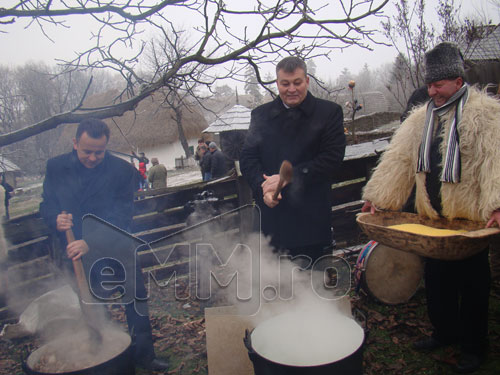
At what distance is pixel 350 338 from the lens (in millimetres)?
2215

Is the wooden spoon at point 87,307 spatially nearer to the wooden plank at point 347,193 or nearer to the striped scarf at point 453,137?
the striped scarf at point 453,137

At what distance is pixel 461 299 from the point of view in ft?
9.00

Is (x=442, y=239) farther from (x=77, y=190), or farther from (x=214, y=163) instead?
(x=214, y=163)

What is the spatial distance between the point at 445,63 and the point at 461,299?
1.73 meters

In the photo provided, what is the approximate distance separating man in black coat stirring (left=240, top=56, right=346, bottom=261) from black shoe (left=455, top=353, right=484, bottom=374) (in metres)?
1.26

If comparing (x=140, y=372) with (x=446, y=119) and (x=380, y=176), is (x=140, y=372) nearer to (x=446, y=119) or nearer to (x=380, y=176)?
(x=380, y=176)

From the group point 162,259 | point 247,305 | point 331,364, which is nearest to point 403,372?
point 247,305

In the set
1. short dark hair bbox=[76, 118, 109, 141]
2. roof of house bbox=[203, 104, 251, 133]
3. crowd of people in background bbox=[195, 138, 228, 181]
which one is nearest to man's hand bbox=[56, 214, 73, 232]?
short dark hair bbox=[76, 118, 109, 141]

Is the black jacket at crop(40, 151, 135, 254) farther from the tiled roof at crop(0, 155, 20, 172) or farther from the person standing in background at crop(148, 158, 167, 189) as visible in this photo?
the person standing in background at crop(148, 158, 167, 189)

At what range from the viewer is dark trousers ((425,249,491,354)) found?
263 centimetres

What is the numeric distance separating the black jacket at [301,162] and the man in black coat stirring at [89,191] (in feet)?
4.28

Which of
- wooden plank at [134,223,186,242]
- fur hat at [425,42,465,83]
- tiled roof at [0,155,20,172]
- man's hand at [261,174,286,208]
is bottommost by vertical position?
wooden plank at [134,223,186,242]

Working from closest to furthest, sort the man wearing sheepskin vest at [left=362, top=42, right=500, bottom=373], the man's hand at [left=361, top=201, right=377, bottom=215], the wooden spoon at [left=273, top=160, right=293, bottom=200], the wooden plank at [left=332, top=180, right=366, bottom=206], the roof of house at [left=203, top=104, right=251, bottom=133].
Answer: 1. the wooden spoon at [left=273, top=160, right=293, bottom=200]
2. the man wearing sheepskin vest at [left=362, top=42, right=500, bottom=373]
3. the man's hand at [left=361, top=201, right=377, bottom=215]
4. the wooden plank at [left=332, top=180, right=366, bottom=206]
5. the roof of house at [left=203, top=104, right=251, bottom=133]

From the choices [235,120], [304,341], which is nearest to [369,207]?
[304,341]
